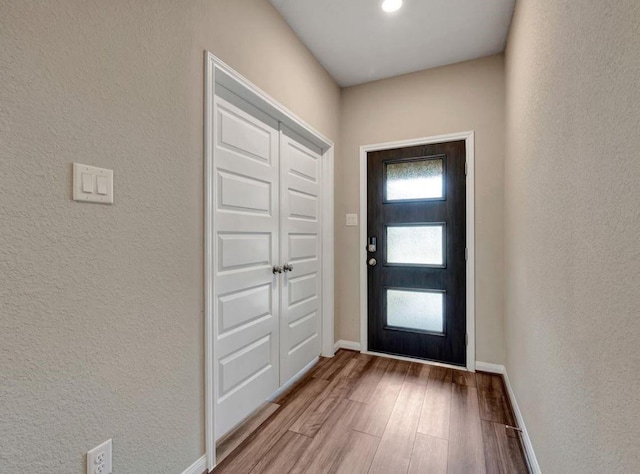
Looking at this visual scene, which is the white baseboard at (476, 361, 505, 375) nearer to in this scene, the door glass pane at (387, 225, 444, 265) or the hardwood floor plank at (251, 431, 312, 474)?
the door glass pane at (387, 225, 444, 265)

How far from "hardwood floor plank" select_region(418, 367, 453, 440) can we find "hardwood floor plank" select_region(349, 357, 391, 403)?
38cm

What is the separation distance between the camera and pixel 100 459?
Result: 1027 millimetres

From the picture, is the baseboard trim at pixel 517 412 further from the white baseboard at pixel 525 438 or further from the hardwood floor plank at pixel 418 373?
the hardwood floor plank at pixel 418 373

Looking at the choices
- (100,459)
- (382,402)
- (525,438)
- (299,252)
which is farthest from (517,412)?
(100,459)

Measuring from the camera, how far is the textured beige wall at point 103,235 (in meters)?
0.85

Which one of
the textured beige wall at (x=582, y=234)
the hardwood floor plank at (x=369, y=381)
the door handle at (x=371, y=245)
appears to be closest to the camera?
the textured beige wall at (x=582, y=234)

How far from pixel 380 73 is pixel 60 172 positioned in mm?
2647

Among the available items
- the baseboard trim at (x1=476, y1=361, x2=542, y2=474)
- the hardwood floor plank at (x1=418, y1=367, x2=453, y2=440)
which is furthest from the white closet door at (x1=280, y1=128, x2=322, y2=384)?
the baseboard trim at (x1=476, y1=361, x2=542, y2=474)

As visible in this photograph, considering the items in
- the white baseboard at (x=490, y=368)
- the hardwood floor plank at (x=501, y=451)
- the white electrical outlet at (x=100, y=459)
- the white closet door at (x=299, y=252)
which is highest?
the white closet door at (x=299, y=252)

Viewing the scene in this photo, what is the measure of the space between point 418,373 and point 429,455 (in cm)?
97

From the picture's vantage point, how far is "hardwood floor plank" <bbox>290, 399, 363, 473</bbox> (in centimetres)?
150

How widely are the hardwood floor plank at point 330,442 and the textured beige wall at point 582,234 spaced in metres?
0.95

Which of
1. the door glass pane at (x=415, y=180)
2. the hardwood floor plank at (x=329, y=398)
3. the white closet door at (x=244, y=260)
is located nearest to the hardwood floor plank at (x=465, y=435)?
the hardwood floor plank at (x=329, y=398)

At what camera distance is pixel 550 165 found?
1.21 m
